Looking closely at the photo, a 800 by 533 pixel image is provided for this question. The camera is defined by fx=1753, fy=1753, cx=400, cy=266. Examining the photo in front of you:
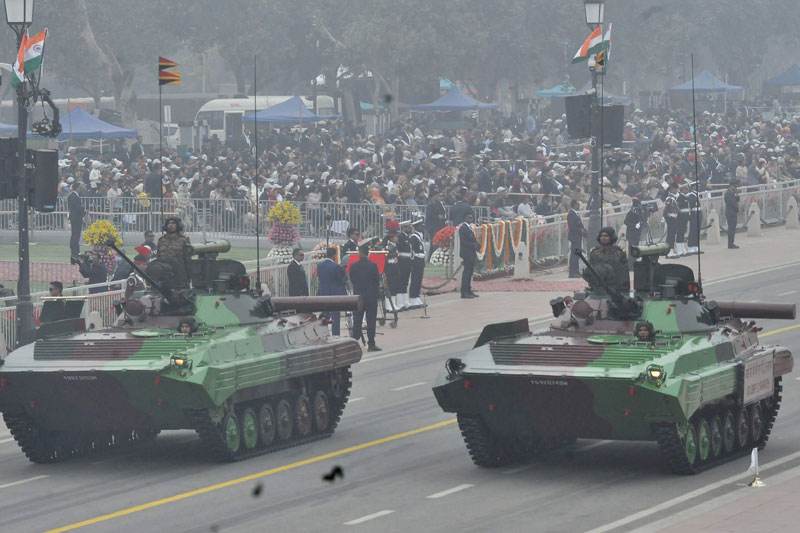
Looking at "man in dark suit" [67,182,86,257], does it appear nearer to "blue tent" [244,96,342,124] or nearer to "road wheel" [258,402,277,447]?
"blue tent" [244,96,342,124]

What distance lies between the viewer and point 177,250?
70.1 feet

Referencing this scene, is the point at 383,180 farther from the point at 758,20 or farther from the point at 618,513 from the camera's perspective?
the point at 758,20

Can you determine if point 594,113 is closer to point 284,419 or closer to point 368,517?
point 284,419

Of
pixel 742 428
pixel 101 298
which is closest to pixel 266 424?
pixel 742 428

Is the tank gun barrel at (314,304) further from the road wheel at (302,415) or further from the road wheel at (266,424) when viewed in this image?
the road wheel at (266,424)

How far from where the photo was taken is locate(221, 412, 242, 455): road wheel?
19312 millimetres

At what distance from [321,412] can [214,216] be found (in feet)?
75.5

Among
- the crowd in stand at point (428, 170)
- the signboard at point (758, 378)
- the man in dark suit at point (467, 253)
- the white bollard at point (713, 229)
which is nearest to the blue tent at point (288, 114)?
the crowd in stand at point (428, 170)

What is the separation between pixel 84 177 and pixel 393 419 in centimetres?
2860

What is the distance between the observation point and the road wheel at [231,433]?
19.3m

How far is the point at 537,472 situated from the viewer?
61.5 ft

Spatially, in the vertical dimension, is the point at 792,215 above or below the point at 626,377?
above

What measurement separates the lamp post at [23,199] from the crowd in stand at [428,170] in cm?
1338

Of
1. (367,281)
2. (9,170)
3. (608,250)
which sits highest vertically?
(9,170)
